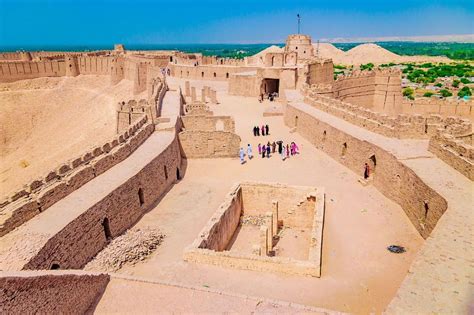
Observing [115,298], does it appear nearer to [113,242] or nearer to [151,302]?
[151,302]

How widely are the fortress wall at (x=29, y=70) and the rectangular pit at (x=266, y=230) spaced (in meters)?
35.5

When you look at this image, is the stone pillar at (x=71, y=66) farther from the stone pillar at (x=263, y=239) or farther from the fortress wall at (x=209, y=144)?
the stone pillar at (x=263, y=239)

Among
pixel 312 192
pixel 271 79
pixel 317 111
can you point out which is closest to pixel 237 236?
pixel 312 192

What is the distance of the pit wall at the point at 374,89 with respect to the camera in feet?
89.4

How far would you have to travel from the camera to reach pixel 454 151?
12391 millimetres

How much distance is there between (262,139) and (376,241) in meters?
10.8

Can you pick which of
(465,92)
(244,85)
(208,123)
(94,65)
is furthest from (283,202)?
(465,92)

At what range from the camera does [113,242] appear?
1059 centimetres

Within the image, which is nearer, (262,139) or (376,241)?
(376,241)

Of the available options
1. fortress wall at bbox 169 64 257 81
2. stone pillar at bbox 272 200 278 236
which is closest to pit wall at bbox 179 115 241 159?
stone pillar at bbox 272 200 278 236

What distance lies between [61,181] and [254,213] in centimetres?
642

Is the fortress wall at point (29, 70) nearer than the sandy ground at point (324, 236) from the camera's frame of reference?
No

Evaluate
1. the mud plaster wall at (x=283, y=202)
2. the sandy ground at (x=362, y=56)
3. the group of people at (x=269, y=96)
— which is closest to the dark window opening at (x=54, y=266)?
the mud plaster wall at (x=283, y=202)

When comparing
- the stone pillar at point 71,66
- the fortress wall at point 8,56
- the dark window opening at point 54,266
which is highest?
the fortress wall at point 8,56
